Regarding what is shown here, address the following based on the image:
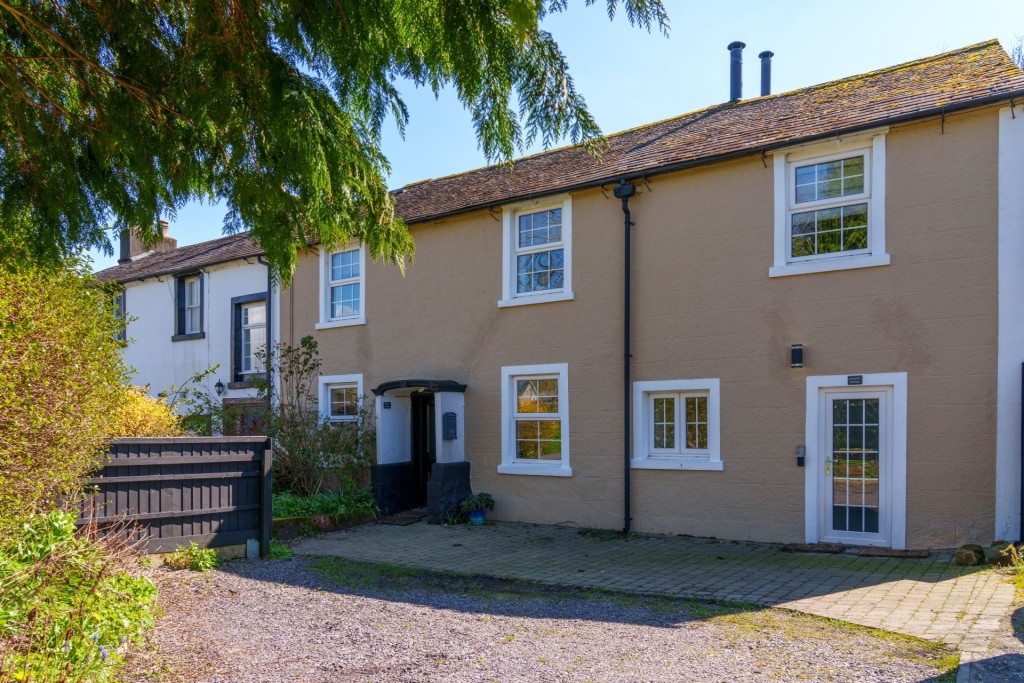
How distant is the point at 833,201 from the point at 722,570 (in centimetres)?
496

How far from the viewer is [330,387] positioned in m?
16.6

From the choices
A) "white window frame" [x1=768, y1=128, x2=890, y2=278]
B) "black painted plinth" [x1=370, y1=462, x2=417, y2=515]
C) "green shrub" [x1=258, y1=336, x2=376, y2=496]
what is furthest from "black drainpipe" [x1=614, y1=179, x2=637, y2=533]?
"green shrub" [x1=258, y1=336, x2=376, y2=496]

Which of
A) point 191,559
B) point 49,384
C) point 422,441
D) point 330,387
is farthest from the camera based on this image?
point 330,387

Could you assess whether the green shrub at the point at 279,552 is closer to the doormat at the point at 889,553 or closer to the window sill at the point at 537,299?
the window sill at the point at 537,299

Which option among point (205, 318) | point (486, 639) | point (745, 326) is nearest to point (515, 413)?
point (745, 326)

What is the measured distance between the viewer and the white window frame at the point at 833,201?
10.5 meters

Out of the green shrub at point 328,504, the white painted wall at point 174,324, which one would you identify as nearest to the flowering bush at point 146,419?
the green shrub at point 328,504

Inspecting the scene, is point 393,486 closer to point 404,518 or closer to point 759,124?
point 404,518

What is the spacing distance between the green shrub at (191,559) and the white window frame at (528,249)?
20.7 ft

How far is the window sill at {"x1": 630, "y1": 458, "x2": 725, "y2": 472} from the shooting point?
11.5 m

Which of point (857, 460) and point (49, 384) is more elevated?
point (49, 384)

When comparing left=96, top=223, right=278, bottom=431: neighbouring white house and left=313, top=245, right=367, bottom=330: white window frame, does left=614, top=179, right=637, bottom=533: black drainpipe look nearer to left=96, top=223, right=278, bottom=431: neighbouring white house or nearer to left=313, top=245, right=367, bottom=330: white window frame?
left=313, top=245, right=367, bottom=330: white window frame

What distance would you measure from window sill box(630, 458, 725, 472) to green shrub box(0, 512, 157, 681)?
7.40 m

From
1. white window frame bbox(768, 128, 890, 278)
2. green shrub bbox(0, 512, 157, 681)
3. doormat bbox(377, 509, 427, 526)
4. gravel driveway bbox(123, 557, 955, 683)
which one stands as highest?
white window frame bbox(768, 128, 890, 278)
